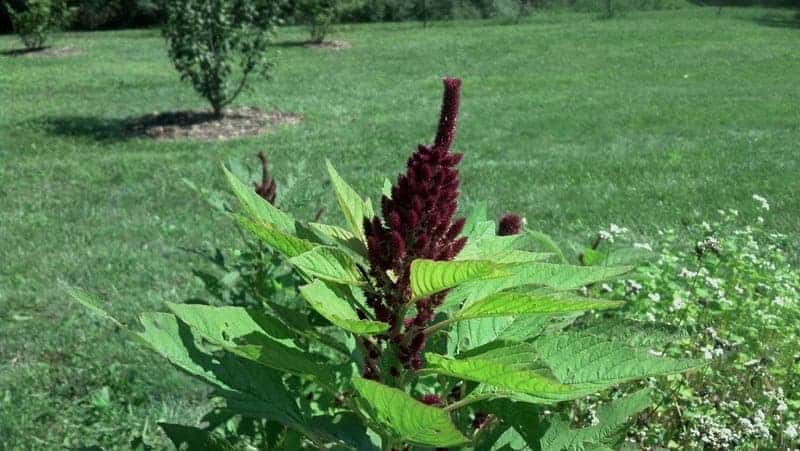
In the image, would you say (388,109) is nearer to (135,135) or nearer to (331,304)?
(135,135)

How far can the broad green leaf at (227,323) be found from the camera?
1147 millimetres

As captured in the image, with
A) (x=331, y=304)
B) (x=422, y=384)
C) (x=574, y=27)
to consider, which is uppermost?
(x=331, y=304)

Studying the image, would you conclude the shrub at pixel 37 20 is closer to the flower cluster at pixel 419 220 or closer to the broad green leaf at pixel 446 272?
the flower cluster at pixel 419 220

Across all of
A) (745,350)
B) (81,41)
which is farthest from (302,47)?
(745,350)

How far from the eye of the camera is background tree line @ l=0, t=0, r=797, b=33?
26.7 m

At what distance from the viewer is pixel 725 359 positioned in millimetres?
2902

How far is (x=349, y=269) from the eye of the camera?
111cm

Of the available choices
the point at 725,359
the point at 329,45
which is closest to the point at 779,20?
the point at 329,45

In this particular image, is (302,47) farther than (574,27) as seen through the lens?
No

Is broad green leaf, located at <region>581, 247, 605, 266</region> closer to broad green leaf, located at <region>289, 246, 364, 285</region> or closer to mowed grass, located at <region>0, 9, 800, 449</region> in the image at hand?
mowed grass, located at <region>0, 9, 800, 449</region>

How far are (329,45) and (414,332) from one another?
20028 mm

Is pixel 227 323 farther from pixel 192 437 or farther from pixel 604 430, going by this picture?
pixel 604 430

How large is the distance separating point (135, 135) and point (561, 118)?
18.0 ft

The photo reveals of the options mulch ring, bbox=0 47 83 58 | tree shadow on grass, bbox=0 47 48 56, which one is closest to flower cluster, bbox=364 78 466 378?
mulch ring, bbox=0 47 83 58
